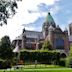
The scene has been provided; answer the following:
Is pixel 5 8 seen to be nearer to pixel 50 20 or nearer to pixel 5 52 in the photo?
pixel 5 52

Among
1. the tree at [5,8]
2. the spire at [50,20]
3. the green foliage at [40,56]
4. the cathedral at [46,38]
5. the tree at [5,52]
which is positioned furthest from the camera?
the spire at [50,20]

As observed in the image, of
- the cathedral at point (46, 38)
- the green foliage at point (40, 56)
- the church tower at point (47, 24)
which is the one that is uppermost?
the church tower at point (47, 24)

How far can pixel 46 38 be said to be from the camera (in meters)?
103

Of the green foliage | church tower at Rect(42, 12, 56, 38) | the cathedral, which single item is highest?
church tower at Rect(42, 12, 56, 38)

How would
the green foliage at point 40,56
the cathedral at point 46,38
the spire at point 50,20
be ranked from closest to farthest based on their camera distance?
the green foliage at point 40,56
the cathedral at point 46,38
the spire at point 50,20

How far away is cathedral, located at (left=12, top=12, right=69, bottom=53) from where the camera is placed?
324 ft

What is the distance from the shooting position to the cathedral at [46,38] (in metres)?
98.8

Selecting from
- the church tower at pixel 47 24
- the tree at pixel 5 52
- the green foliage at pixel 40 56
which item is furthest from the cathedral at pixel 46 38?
the tree at pixel 5 52

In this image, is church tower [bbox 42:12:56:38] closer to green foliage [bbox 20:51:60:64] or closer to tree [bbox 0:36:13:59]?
tree [bbox 0:36:13:59]

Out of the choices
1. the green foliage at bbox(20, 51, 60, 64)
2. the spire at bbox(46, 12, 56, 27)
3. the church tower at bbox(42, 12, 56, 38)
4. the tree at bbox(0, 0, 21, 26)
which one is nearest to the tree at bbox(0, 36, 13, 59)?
the green foliage at bbox(20, 51, 60, 64)

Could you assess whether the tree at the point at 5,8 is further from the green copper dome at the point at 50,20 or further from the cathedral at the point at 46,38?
the green copper dome at the point at 50,20

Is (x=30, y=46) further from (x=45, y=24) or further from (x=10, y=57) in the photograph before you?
(x=10, y=57)

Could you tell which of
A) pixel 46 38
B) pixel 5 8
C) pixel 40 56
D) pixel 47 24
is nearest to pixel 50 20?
pixel 47 24

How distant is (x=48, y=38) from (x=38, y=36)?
35.5 feet
